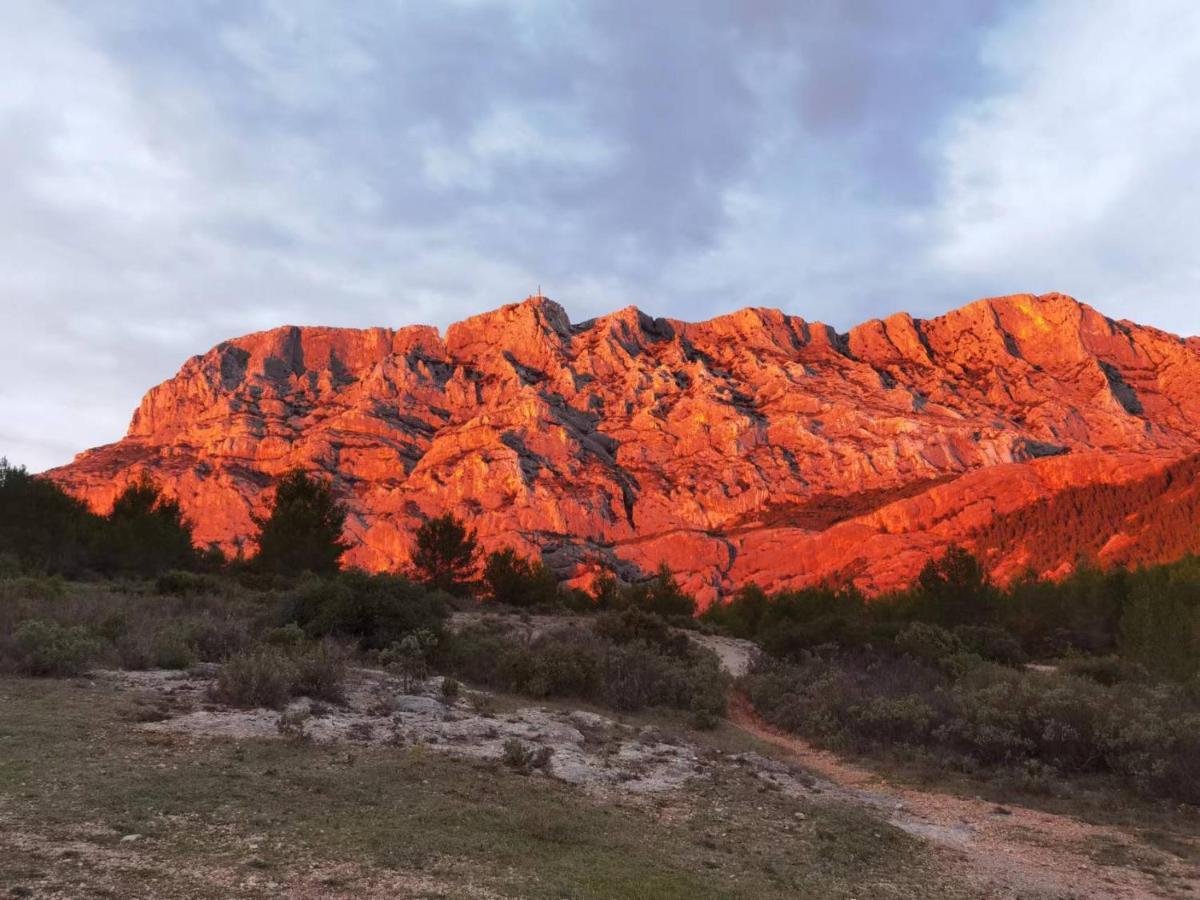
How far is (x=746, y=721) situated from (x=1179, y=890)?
1121 cm

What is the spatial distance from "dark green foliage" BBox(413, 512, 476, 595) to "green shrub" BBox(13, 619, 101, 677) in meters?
32.9

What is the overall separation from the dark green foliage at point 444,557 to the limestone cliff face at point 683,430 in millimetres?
64326

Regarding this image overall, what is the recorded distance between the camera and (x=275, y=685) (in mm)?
11648

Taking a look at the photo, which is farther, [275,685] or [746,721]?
[746,721]

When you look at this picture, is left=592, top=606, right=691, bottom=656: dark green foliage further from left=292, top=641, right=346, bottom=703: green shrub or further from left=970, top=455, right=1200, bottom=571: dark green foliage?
left=970, top=455, right=1200, bottom=571: dark green foliage

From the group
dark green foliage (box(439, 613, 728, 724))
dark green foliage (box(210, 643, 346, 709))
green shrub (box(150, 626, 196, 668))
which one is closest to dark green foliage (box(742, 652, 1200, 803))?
dark green foliage (box(439, 613, 728, 724))

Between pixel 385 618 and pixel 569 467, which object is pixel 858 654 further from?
pixel 569 467

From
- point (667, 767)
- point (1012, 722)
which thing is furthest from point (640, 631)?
point (667, 767)

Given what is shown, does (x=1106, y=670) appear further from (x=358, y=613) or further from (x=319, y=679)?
(x=319, y=679)

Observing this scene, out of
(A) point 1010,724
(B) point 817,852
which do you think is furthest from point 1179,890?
(A) point 1010,724

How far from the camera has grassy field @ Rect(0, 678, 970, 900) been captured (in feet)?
19.1

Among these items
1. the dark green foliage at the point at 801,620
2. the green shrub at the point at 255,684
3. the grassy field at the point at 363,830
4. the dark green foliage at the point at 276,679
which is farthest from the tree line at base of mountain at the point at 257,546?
the grassy field at the point at 363,830

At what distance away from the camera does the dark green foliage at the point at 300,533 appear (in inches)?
1615

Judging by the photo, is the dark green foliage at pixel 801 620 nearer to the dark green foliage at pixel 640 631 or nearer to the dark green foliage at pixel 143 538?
the dark green foliage at pixel 640 631
